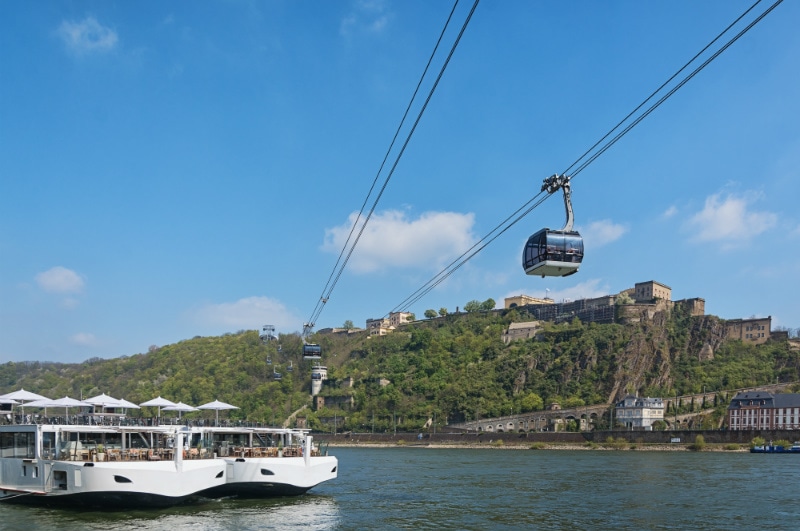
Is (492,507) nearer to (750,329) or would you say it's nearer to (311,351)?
(311,351)

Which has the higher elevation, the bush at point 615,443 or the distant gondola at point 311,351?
the distant gondola at point 311,351

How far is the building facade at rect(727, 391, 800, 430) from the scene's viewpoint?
114m

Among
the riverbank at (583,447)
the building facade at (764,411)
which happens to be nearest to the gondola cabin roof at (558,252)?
the riverbank at (583,447)

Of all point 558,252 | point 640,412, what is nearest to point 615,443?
point 640,412

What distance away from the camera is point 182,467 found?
33906 millimetres

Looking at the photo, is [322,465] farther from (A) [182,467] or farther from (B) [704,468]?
(B) [704,468]

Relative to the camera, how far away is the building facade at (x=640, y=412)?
432ft

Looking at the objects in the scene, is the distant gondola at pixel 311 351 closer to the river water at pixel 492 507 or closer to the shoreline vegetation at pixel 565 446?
the river water at pixel 492 507

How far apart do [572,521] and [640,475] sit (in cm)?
2825

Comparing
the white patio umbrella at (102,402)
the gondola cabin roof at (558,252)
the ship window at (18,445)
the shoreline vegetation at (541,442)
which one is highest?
the gondola cabin roof at (558,252)

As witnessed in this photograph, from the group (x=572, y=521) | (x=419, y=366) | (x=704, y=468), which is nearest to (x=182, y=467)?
(x=572, y=521)

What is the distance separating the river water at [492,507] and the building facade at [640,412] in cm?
7579

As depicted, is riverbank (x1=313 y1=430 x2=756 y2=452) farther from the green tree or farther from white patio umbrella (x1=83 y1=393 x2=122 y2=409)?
white patio umbrella (x1=83 y1=393 x2=122 y2=409)

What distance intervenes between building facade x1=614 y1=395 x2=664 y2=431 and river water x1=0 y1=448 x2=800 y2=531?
75.8 meters
